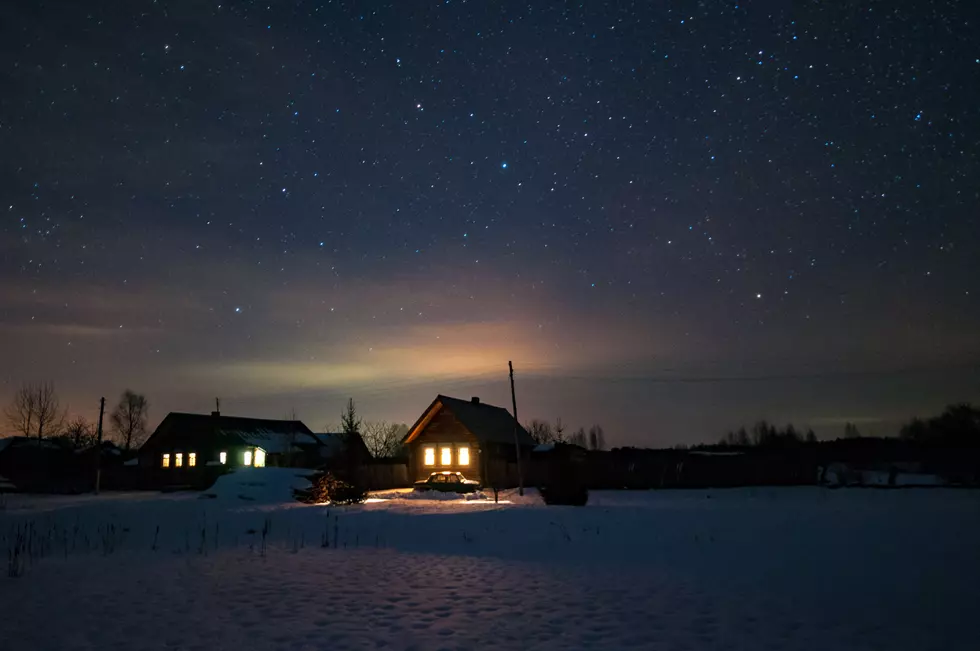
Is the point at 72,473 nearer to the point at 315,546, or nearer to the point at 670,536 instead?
the point at 315,546

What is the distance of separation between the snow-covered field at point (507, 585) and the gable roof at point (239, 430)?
41489 millimetres

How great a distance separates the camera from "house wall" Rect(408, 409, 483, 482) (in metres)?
45.1

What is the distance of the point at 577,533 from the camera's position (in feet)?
56.1

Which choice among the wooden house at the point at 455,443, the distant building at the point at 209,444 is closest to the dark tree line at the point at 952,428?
the wooden house at the point at 455,443

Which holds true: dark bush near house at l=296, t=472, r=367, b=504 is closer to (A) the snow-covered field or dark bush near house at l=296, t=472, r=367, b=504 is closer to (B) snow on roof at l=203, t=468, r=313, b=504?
(B) snow on roof at l=203, t=468, r=313, b=504

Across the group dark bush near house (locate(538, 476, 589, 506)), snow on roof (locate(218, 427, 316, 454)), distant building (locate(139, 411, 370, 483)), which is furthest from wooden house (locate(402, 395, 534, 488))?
snow on roof (locate(218, 427, 316, 454))

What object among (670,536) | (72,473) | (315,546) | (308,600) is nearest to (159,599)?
(308,600)

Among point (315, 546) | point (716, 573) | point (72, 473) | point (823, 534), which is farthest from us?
point (72, 473)

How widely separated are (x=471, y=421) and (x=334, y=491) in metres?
18.7

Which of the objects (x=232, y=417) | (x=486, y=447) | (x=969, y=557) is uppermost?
(x=232, y=417)

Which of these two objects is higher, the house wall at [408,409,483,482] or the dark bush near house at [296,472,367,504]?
the house wall at [408,409,483,482]

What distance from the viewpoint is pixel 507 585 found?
10.5 m

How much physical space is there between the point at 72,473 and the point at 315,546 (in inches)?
2425

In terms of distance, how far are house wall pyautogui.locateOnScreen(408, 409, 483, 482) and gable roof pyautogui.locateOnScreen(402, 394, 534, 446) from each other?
1.22 ft
